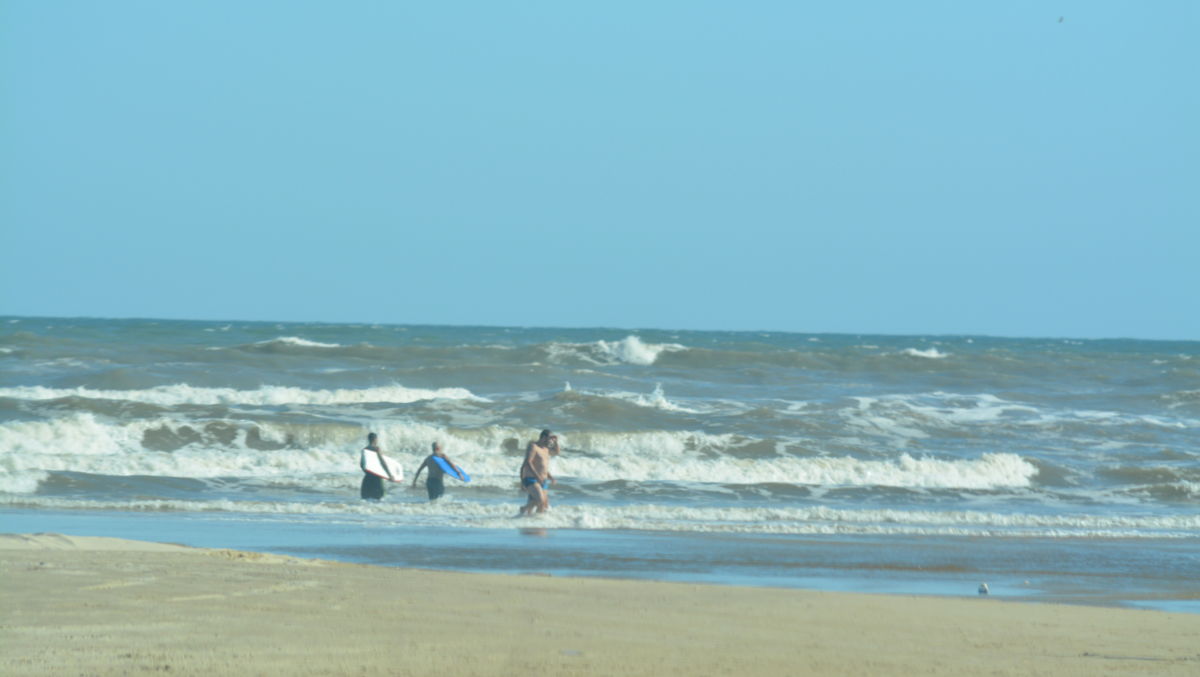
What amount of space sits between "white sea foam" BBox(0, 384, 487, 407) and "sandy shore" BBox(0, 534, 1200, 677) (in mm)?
19144

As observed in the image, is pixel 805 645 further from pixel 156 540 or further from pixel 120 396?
pixel 120 396

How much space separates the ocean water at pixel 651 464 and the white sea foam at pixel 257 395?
0.11 metres

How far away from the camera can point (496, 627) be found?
25.1 feet

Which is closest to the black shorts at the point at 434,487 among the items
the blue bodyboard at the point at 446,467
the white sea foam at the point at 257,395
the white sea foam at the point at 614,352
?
the blue bodyboard at the point at 446,467

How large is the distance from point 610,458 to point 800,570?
10047mm

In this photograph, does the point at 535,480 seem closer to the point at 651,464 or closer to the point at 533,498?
the point at 533,498

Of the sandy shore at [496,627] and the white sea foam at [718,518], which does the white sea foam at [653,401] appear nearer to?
the white sea foam at [718,518]

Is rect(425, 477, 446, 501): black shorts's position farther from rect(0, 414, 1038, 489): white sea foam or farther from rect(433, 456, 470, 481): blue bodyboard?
rect(0, 414, 1038, 489): white sea foam

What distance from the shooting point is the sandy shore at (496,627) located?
6594 mm

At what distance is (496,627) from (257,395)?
24.3m

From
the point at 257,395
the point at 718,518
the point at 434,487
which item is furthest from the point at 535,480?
the point at 257,395

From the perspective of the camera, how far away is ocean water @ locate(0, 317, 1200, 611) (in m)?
12.4

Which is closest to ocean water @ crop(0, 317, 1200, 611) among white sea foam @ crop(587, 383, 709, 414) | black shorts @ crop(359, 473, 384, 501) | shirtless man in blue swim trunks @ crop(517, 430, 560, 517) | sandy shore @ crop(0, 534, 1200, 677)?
white sea foam @ crop(587, 383, 709, 414)

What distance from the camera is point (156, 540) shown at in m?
12.4
